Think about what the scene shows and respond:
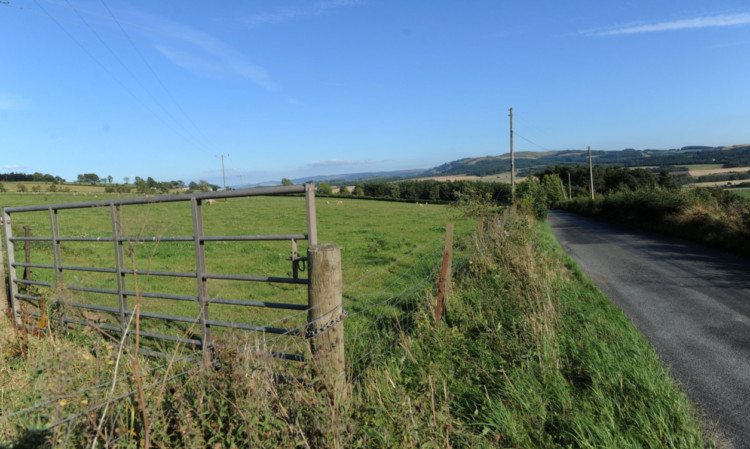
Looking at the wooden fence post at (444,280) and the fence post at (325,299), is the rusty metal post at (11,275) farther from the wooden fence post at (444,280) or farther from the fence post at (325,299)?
the wooden fence post at (444,280)

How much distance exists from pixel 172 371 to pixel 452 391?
2378 millimetres

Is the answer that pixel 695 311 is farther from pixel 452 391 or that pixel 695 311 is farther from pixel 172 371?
pixel 172 371

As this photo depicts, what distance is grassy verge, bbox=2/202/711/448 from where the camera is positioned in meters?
2.56

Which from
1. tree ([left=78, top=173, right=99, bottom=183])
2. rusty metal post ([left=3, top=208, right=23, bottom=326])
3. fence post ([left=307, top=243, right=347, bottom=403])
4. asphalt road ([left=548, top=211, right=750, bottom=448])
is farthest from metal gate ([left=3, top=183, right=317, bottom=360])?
tree ([left=78, top=173, right=99, bottom=183])

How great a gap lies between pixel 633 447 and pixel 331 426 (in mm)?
2268

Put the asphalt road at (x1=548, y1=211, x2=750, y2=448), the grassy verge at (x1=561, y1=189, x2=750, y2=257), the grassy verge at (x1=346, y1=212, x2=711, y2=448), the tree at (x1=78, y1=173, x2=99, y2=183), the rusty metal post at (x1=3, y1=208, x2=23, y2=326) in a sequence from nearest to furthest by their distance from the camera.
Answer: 1. the grassy verge at (x1=346, y1=212, x2=711, y2=448)
2. the asphalt road at (x1=548, y1=211, x2=750, y2=448)
3. the rusty metal post at (x1=3, y1=208, x2=23, y2=326)
4. the grassy verge at (x1=561, y1=189, x2=750, y2=257)
5. the tree at (x1=78, y1=173, x2=99, y2=183)

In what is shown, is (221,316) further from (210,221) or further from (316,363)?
(210,221)

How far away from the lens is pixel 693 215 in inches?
725

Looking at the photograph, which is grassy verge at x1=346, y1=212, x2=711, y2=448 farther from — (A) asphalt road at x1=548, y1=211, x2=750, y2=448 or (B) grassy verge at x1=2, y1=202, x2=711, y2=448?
(A) asphalt road at x1=548, y1=211, x2=750, y2=448

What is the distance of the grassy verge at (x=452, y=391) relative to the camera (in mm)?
2559

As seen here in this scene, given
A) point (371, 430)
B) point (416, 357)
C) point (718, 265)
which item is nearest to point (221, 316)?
point (416, 357)

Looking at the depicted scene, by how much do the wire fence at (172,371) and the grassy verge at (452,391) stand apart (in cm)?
3

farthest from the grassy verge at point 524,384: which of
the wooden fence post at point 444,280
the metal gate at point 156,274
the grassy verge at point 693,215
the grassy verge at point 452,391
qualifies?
the grassy verge at point 693,215

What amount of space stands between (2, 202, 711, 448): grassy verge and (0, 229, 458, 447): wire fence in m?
0.03
